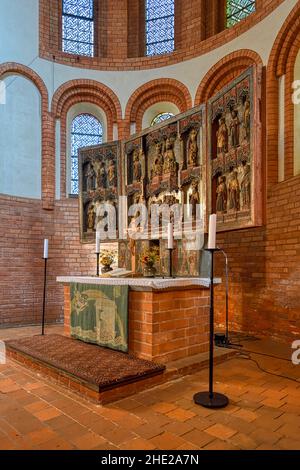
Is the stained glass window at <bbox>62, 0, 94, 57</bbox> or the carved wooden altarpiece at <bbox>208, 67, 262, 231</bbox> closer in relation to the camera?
the carved wooden altarpiece at <bbox>208, 67, 262, 231</bbox>

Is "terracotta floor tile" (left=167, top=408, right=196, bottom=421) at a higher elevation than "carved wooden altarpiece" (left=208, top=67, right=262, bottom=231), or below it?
below

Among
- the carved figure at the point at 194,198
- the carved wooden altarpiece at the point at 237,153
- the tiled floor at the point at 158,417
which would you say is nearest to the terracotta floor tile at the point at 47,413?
the tiled floor at the point at 158,417

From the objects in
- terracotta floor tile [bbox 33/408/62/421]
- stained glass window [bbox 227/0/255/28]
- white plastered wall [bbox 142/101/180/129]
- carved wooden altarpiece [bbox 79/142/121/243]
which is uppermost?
stained glass window [bbox 227/0/255/28]

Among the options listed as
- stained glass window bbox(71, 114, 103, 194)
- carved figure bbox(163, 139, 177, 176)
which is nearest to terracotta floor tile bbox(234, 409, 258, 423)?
carved figure bbox(163, 139, 177, 176)

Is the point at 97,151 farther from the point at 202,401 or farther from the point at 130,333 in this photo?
the point at 202,401

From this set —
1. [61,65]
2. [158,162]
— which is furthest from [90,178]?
[61,65]

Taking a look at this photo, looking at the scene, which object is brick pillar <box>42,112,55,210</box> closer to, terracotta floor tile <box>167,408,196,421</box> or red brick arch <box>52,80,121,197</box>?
red brick arch <box>52,80,121,197</box>

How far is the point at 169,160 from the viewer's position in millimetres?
6141

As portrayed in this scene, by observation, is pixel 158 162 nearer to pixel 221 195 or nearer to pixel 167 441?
pixel 221 195

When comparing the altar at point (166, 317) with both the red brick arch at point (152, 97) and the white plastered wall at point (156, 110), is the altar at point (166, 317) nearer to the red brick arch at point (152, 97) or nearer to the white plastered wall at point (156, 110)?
the red brick arch at point (152, 97)

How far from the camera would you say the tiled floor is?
2723 mm

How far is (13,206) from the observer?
8016 millimetres

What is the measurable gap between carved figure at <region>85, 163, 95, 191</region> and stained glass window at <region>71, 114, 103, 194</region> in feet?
5.38

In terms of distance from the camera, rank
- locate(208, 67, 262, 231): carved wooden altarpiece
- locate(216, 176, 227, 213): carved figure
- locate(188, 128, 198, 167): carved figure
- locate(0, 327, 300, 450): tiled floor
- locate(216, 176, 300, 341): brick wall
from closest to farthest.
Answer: locate(0, 327, 300, 450): tiled floor, locate(208, 67, 262, 231): carved wooden altarpiece, locate(216, 176, 227, 213): carved figure, locate(188, 128, 198, 167): carved figure, locate(216, 176, 300, 341): brick wall
